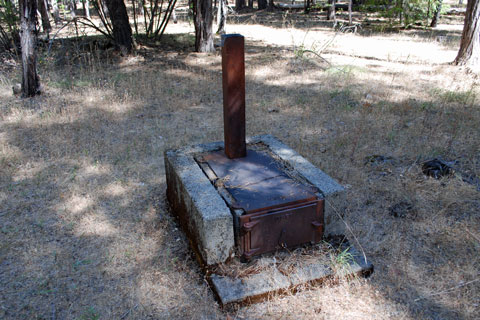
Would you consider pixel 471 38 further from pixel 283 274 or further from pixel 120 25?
pixel 120 25

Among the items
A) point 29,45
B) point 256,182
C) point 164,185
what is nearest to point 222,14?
point 29,45

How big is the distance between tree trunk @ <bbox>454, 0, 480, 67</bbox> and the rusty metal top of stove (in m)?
6.30

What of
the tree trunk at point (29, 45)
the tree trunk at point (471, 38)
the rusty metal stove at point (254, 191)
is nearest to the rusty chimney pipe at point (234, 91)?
the rusty metal stove at point (254, 191)

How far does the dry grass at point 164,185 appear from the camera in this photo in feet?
8.76

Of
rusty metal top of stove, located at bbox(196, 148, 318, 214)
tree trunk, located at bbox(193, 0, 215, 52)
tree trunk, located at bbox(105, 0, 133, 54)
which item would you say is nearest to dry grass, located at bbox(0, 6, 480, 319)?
rusty metal top of stove, located at bbox(196, 148, 318, 214)

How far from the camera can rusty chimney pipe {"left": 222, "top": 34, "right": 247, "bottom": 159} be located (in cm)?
308

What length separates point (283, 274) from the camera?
8.97 ft

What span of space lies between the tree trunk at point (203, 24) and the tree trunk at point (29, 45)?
4.16m

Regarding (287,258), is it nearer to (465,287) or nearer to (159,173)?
(465,287)

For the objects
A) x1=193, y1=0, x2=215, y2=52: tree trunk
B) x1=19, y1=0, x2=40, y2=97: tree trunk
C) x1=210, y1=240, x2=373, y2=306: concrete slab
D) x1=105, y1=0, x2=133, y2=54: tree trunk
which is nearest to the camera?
x1=210, y1=240, x2=373, y2=306: concrete slab

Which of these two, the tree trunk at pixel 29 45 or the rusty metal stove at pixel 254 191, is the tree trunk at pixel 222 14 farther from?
the rusty metal stove at pixel 254 191

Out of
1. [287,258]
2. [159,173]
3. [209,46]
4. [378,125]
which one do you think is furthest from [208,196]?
[209,46]

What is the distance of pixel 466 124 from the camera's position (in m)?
5.22

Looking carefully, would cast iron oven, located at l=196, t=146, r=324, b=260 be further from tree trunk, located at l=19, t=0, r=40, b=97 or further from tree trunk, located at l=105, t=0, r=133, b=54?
tree trunk, located at l=105, t=0, r=133, b=54
